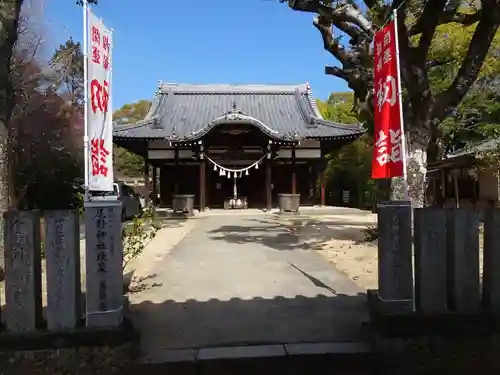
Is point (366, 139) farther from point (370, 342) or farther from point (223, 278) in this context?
point (370, 342)

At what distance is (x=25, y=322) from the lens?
3508 mm

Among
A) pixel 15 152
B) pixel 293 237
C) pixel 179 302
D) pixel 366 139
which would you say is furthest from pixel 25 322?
pixel 366 139

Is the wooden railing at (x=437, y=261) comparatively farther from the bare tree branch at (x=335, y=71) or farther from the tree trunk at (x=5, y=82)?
the bare tree branch at (x=335, y=71)

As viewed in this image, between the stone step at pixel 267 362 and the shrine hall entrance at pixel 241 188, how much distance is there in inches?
903

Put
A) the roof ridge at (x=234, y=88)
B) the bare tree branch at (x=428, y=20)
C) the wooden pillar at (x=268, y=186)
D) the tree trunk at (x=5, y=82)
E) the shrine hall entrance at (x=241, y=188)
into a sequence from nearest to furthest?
the tree trunk at (x=5, y=82) → the bare tree branch at (x=428, y=20) → the wooden pillar at (x=268, y=186) → the shrine hall entrance at (x=241, y=188) → the roof ridge at (x=234, y=88)

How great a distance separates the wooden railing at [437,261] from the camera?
12.8 feet

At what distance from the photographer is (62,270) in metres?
3.58

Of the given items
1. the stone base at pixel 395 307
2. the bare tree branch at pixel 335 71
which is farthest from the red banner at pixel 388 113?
the bare tree branch at pixel 335 71

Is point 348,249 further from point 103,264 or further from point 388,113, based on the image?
point 103,264

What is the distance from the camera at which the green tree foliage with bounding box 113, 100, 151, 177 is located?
44.6m

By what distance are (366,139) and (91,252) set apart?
26.1 metres

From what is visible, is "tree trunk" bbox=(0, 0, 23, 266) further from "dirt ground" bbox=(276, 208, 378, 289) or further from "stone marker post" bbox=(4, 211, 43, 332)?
"dirt ground" bbox=(276, 208, 378, 289)

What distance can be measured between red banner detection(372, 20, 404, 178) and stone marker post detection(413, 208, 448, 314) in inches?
53.0

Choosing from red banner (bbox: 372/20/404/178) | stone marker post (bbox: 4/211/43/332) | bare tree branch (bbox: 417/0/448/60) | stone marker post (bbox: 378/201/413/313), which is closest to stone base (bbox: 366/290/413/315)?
stone marker post (bbox: 378/201/413/313)
